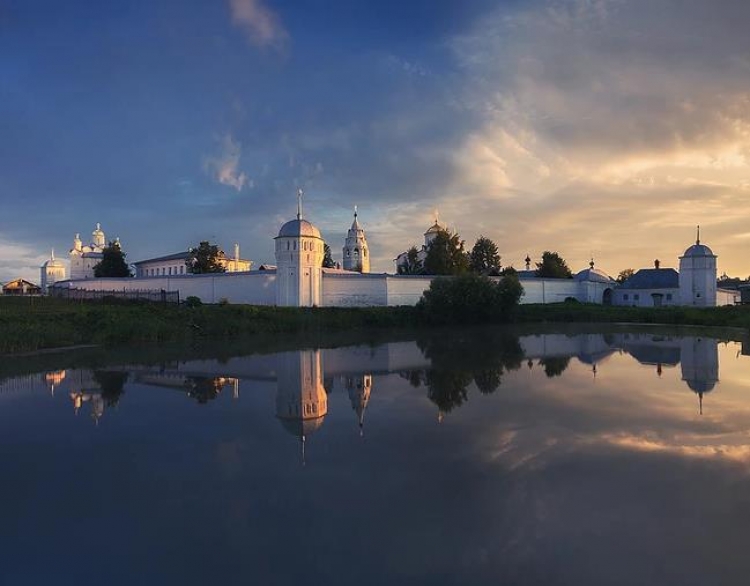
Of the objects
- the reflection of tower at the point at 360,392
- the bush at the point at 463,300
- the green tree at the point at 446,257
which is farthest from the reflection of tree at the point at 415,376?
the green tree at the point at 446,257

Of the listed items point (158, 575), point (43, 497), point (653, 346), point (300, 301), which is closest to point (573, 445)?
point (158, 575)

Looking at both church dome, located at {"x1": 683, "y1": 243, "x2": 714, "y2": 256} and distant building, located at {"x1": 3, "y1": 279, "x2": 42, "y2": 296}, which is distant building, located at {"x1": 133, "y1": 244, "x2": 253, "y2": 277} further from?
church dome, located at {"x1": 683, "y1": 243, "x2": 714, "y2": 256}

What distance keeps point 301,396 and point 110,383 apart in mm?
5366

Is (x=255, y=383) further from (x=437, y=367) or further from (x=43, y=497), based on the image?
(x=43, y=497)

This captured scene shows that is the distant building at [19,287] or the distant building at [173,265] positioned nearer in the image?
the distant building at [19,287]

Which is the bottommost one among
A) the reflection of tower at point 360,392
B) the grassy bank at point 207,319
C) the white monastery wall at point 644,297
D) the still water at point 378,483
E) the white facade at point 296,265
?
the still water at point 378,483

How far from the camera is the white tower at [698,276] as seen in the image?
45219 millimetres

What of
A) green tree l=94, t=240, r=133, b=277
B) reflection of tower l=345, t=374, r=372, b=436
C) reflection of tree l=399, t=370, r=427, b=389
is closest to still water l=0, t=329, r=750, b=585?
reflection of tower l=345, t=374, r=372, b=436

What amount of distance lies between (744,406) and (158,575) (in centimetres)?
1061

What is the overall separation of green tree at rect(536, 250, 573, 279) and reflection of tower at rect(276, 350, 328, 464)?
44957mm

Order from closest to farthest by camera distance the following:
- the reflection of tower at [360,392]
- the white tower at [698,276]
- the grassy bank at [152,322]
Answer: the reflection of tower at [360,392] < the grassy bank at [152,322] < the white tower at [698,276]

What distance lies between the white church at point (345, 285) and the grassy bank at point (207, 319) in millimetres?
2847

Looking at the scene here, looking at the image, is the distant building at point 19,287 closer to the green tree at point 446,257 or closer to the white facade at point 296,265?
the white facade at point 296,265

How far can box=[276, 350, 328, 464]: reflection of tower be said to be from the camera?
9234mm
